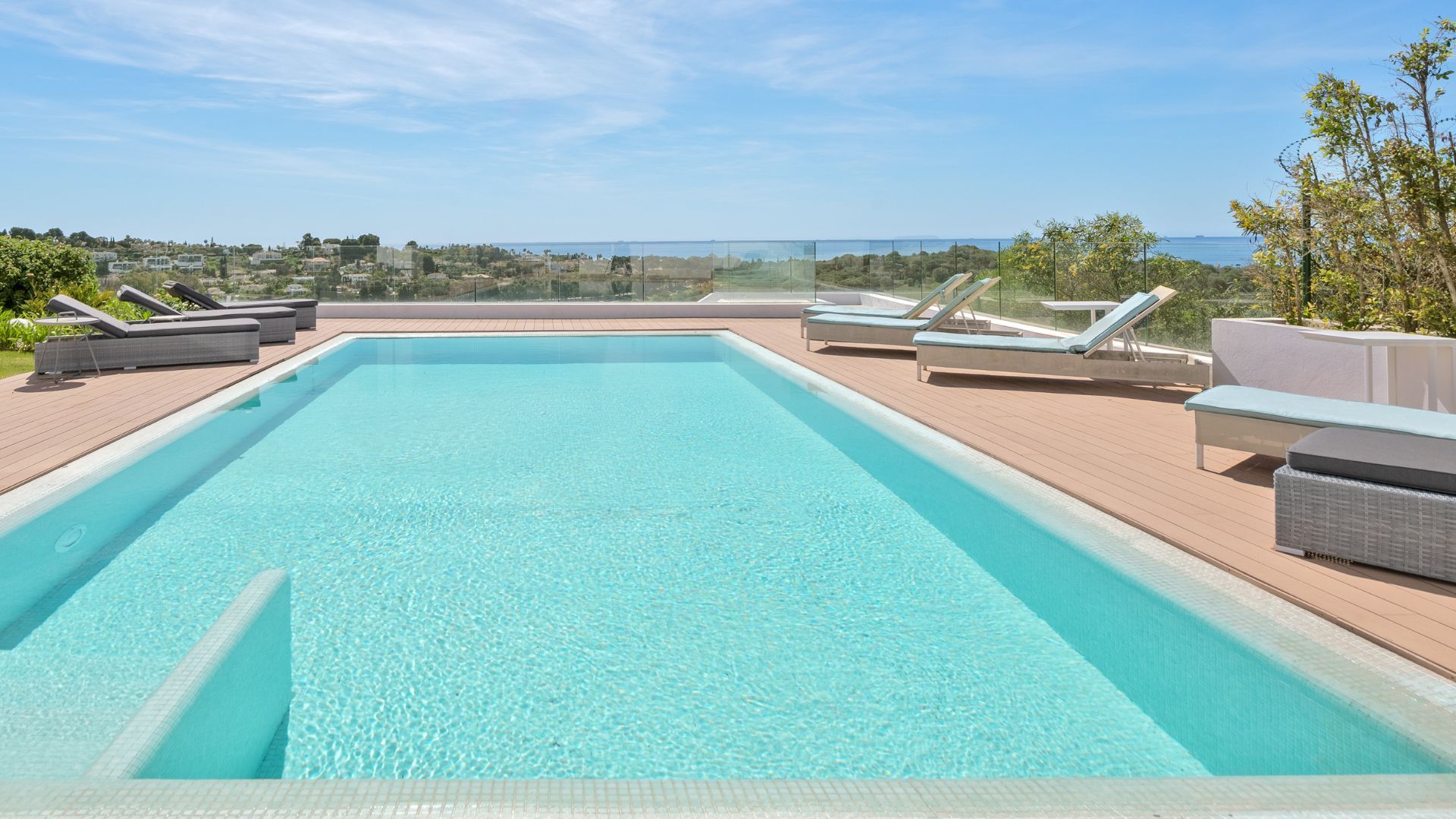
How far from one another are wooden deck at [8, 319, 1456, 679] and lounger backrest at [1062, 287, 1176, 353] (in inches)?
16.1

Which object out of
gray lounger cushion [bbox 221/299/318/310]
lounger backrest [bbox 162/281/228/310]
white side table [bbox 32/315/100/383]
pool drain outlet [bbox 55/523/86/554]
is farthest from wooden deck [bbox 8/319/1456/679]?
gray lounger cushion [bbox 221/299/318/310]

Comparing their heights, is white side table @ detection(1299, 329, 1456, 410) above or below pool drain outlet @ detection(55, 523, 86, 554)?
above

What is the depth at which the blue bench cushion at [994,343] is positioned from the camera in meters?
7.92

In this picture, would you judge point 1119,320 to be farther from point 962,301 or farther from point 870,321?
point 870,321

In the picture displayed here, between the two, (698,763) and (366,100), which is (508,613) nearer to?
(698,763)

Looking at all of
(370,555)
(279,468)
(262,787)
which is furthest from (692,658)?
(279,468)

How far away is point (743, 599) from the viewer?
3.61m

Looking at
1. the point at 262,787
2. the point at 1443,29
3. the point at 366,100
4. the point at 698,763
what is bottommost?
the point at 698,763

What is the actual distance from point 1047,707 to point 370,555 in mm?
2879

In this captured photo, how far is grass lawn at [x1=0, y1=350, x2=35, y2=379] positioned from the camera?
358 inches

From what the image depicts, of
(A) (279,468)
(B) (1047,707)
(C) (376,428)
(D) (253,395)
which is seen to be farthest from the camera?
(D) (253,395)

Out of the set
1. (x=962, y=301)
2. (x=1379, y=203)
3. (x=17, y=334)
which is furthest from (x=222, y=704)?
(x=17, y=334)

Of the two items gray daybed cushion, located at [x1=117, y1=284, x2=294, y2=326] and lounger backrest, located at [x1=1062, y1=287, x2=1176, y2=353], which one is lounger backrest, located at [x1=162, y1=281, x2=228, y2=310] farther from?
lounger backrest, located at [x1=1062, y1=287, x2=1176, y2=353]

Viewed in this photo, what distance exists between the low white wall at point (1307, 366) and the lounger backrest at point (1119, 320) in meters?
0.46
